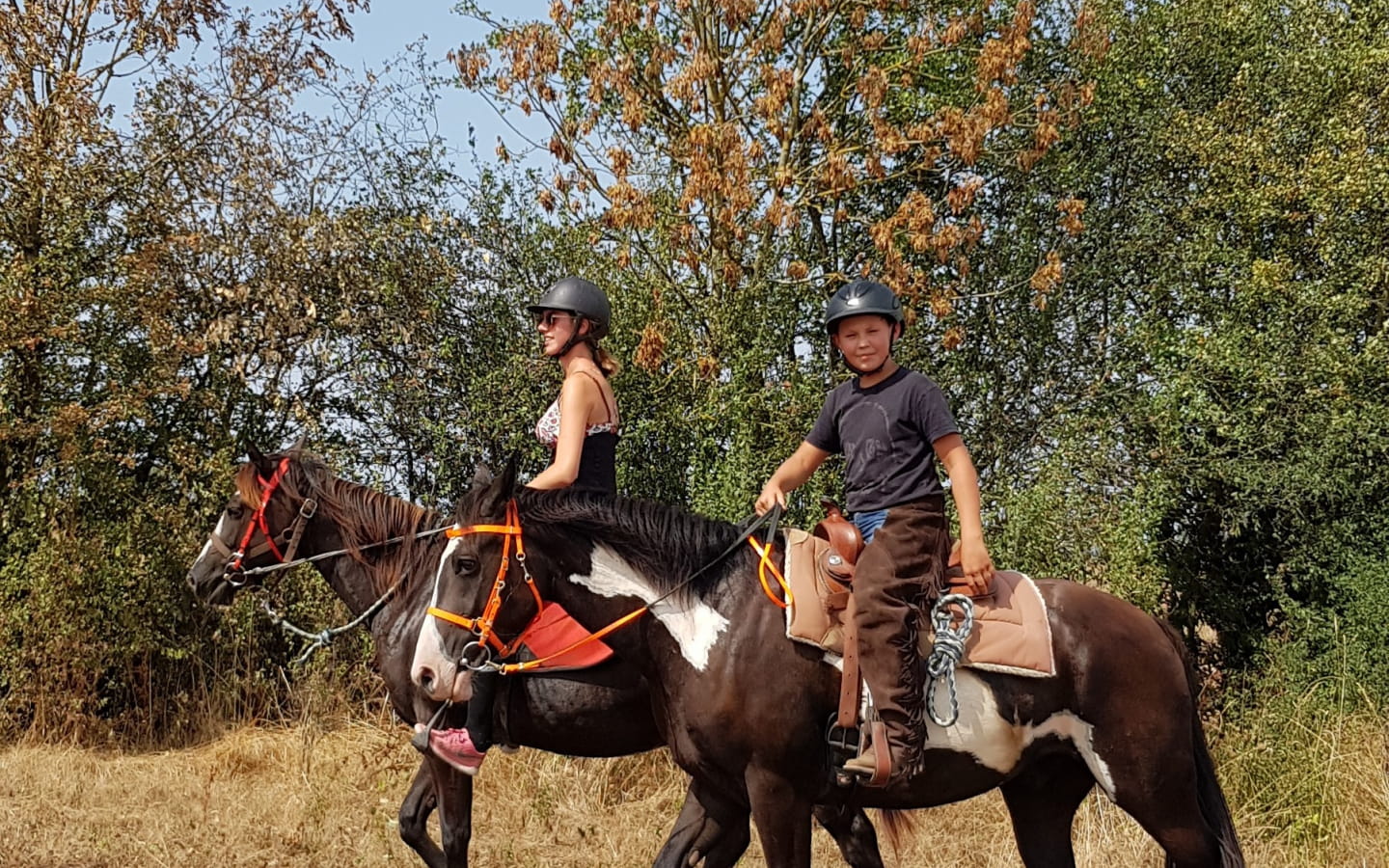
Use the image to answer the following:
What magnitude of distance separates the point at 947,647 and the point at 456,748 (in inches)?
93.0

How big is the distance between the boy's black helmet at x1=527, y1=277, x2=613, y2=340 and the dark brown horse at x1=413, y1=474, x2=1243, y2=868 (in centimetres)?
117

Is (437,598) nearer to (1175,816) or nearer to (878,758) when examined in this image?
(878,758)

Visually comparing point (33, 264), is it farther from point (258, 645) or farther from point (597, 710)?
point (597, 710)

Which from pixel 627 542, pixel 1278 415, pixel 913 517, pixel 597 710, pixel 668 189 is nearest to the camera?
pixel 913 517

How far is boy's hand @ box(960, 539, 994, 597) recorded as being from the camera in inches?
165

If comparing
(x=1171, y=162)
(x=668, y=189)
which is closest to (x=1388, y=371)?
(x=1171, y=162)

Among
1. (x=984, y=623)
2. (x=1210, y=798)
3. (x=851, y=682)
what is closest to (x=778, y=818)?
(x=851, y=682)

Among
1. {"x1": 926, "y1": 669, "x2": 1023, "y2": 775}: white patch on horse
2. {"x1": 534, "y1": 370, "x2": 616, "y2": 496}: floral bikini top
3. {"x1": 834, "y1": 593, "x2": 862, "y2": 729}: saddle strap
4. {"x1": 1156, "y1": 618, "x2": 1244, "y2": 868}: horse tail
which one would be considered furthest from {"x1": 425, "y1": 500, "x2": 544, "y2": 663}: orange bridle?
{"x1": 1156, "y1": 618, "x2": 1244, "y2": 868}: horse tail

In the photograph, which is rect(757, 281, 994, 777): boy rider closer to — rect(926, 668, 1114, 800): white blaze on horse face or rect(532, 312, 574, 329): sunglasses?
rect(926, 668, 1114, 800): white blaze on horse face

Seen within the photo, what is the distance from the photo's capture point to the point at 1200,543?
30.5 ft

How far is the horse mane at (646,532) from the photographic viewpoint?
4.46m

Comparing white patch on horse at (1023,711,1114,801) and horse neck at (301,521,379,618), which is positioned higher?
horse neck at (301,521,379,618)

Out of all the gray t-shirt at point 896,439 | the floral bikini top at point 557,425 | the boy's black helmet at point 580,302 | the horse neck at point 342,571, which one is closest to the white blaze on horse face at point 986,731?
the gray t-shirt at point 896,439

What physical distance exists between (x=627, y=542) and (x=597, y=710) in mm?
1283
